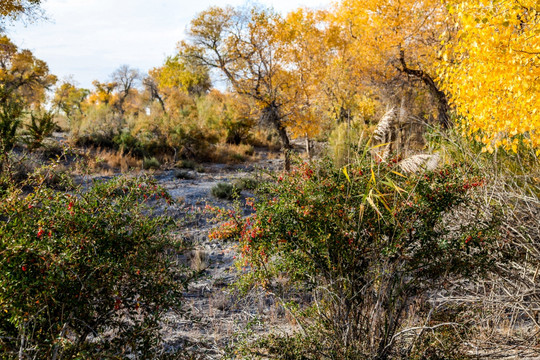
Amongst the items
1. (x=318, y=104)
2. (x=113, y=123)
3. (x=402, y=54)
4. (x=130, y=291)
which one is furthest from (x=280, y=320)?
(x=318, y=104)

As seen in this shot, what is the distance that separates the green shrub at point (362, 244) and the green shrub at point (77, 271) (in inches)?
30.2

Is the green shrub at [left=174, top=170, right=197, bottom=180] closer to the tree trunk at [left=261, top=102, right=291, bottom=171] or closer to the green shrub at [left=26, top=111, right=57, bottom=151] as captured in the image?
the tree trunk at [left=261, top=102, right=291, bottom=171]

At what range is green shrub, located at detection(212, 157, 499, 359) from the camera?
2578 millimetres

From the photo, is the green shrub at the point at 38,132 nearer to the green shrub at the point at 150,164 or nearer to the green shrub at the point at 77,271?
the green shrub at the point at 150,164

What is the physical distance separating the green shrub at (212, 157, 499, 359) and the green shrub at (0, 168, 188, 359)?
2.52 feet

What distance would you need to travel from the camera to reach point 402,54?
1132 cm

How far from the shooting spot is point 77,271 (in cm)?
201

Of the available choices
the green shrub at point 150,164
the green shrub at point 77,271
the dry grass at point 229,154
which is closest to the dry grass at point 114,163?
the green shrub at point 150,164

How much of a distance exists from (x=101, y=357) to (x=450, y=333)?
8.10 ft

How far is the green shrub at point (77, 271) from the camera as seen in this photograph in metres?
1.88

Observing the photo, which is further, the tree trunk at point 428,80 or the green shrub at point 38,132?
the tree trunk at point 428,80

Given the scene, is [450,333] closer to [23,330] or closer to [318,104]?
[23,330]

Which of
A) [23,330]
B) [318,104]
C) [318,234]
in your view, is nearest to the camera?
[23,330]

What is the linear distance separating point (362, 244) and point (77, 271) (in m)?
1.82
